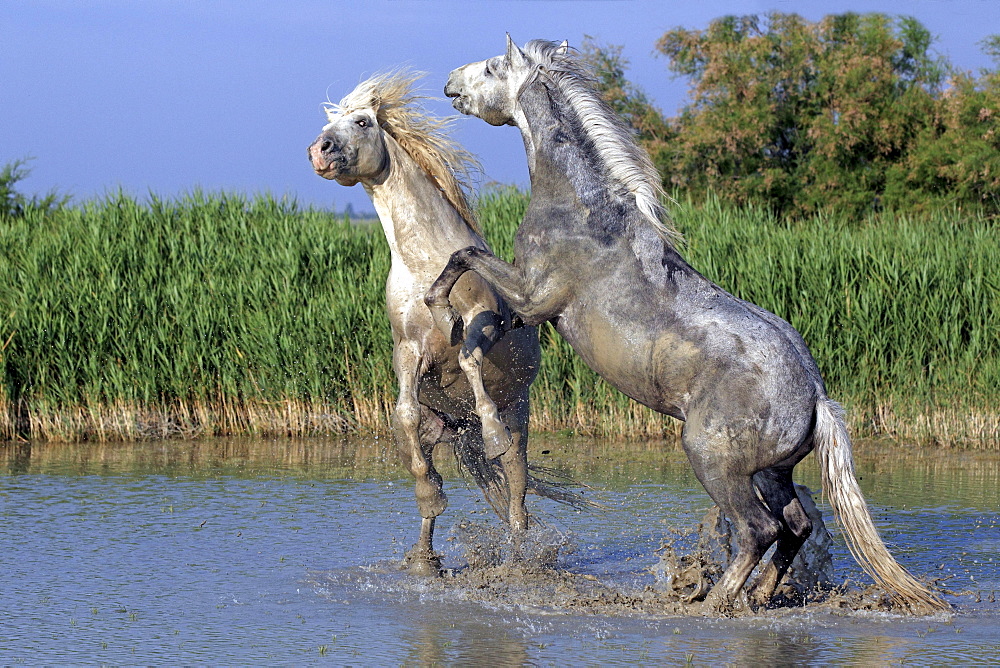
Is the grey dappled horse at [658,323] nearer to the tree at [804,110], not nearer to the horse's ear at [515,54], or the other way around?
the horse's ear at [515,54]

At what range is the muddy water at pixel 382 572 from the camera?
529 centimetres

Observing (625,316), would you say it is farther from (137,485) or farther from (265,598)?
(137,485)

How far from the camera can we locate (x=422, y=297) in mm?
6574

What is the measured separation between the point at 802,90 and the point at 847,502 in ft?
59.7

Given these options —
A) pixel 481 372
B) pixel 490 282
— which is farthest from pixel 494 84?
pixel 481 372

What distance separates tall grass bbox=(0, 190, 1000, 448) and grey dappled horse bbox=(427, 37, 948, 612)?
20.3ft

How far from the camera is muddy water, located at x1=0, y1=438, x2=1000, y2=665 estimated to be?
5.29m

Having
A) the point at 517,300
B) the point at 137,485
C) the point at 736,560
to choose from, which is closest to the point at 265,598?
the point at 517,300

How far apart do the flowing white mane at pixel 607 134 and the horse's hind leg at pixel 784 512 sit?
126 cm

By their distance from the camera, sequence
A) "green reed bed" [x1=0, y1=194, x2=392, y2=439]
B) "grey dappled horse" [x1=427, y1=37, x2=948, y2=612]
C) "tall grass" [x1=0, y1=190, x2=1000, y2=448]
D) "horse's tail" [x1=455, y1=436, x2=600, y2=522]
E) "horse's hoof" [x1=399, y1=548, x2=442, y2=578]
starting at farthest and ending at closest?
1. "green reed bed" [x1=0, y1=194, x2=392, y2=439]
2. "tall grass" [x1=0, y1=190, x2=1000, y2=448]
3. "horse's tail" [x1=455, y1=436, x2=600, y2=522]
4. "horse's hoof" [x1=399, y1=548, x2=442, y2=578]
5. "grey dappled horse" [x1=427, y1=37, x2=948, y2=612]

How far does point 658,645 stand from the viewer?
5.31m

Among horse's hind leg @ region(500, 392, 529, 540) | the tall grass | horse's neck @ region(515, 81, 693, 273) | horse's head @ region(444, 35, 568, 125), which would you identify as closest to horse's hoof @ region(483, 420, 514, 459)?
horse's hind leg @ region(500, 392, 529, 540)

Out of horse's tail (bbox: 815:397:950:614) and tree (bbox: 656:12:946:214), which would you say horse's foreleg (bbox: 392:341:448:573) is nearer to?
horse's tail (bbox: 815:397:950:614)

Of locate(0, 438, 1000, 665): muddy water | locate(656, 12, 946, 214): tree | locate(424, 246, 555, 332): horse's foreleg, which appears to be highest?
locate(656, 12, 946, 214): tree
